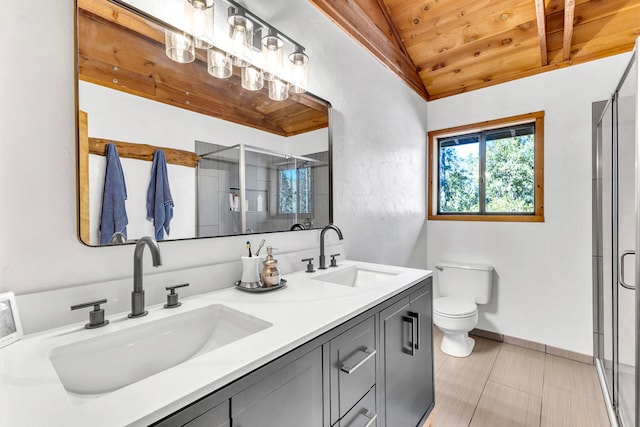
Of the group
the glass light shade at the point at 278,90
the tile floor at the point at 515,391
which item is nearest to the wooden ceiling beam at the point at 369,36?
the glass light shade at the point at 278,90

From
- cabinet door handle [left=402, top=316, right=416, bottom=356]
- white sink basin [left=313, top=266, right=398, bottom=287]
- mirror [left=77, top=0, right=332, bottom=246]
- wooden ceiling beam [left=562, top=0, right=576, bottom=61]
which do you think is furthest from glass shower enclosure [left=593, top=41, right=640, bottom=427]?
mirror [left=77, top=0, right=332, bottom=246]

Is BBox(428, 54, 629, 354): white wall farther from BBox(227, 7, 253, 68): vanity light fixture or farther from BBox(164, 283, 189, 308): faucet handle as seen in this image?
BBox(164, 283, 189, 308): faucet handle

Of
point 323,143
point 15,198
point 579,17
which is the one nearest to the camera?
point 15,198

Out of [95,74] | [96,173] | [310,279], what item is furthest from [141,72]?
[310,279]

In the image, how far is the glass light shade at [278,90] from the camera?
Result: 152cm

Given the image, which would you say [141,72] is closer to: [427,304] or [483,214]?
[427,304]

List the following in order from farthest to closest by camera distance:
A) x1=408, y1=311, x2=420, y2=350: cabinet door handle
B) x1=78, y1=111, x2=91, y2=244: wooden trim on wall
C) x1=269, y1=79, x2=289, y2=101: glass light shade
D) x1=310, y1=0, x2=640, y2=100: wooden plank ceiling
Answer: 1. x1=310, y1=0, x2=640, y2=100: wooden plank ceiling
2. x1=269, y1=79, x2=289, y2=101: glass light shade
3. x1=408, y1=311, x2=420, y2=350: cabinet door handle
4. x1=78, y1=111, x2=91, y2=244: wooden trim on wall

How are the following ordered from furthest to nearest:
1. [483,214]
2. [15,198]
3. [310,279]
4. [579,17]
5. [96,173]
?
1. [483,214]
2. [579,17]
3. [310,279]
4. [96,173]
5. [15,198]

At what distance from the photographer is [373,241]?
7.36ft

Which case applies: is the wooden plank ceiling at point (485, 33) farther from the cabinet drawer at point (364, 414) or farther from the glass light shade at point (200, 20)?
the cabinet drawer at point (364, 414)

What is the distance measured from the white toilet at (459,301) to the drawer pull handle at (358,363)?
153cm

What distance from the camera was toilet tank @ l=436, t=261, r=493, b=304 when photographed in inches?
105

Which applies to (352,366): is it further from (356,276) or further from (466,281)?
(466,281)

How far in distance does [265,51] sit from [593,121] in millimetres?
2572
